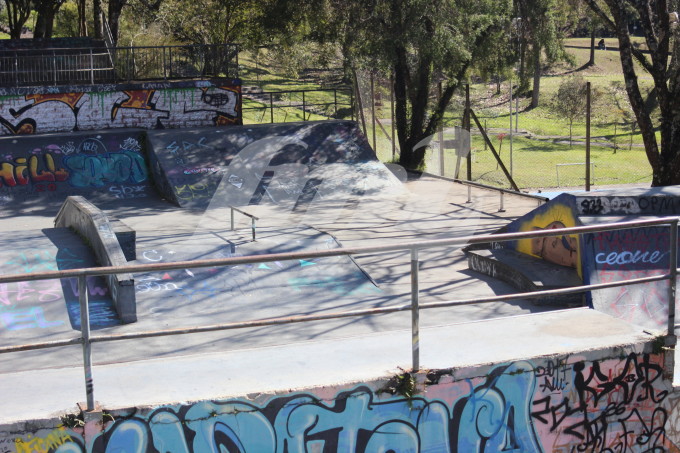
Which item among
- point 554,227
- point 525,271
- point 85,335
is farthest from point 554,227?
point 85,335

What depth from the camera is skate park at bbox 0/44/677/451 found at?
4254mm

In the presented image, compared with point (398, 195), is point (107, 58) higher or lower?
higher

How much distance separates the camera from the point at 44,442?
3893mm

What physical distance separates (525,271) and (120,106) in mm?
14306

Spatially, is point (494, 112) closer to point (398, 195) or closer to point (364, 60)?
point (364, 60)

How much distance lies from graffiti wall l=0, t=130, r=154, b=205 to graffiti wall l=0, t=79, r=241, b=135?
1.74 m

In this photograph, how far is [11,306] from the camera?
9148 millimetres

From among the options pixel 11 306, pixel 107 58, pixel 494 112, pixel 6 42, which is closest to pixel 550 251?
pixel 11 306

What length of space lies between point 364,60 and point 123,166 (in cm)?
713

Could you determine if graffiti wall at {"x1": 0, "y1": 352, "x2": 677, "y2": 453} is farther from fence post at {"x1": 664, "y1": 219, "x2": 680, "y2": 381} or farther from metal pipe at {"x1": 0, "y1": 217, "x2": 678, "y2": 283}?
metal pipe at {"x1": 0, "y1": 217, "x2": 678, "y2": 283}

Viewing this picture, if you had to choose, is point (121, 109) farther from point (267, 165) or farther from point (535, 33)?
point (535, 33)

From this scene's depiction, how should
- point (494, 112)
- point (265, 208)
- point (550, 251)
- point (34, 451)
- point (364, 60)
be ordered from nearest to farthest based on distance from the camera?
point (34, 451)
point (550, 251)
point (265, 208)
point (364, 60)
point (494, 112)

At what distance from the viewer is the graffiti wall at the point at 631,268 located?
815 centimetres

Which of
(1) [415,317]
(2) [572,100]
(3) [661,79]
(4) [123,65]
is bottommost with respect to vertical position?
(1) [415,317]
